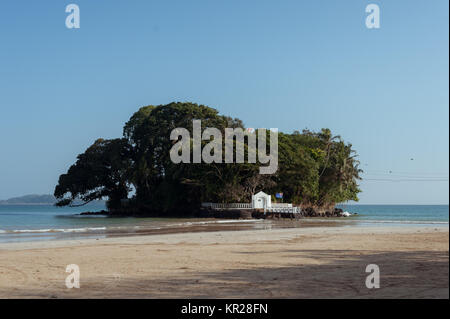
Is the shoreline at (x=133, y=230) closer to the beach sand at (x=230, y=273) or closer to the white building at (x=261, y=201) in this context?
the beach sand at (x=230, y=273)

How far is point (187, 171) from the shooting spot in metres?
65.7

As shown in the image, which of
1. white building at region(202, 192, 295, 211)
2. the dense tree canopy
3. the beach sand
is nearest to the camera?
the beach sand

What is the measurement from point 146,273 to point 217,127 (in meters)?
58.9

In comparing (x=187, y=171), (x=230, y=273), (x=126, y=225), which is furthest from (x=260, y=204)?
(x=230, y=273)

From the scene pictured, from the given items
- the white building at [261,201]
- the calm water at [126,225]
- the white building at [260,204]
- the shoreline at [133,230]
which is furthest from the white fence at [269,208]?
the shoreline at [133,230]

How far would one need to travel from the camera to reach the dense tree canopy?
64.6 metres

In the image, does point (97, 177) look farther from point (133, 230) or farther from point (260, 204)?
point (133, 230)

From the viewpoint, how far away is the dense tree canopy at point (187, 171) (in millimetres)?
64625

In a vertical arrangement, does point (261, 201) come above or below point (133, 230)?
above

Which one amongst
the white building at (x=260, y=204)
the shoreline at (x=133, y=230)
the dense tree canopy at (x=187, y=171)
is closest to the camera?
the shoreline at (x=133, y=230)

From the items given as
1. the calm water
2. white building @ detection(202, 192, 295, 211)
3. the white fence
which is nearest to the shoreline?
the calm water

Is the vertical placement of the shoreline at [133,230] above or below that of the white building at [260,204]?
below

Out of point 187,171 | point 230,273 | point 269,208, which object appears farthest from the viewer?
point 187,171

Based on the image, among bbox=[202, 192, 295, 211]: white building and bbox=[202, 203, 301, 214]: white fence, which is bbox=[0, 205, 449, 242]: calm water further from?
bbox=[202, 192, 295, 211]: white building
